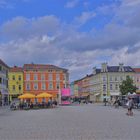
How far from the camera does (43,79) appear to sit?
414ft

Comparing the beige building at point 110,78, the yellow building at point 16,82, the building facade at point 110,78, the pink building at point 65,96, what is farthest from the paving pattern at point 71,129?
the beige building at point 110,78

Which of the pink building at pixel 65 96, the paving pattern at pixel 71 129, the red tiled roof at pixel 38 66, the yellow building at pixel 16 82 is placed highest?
the red tiled roof at pixel 38 66

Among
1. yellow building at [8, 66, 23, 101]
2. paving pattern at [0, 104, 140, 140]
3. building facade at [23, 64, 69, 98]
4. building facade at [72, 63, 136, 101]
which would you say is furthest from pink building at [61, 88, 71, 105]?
paving pattern at [0, 104, 140, 140]

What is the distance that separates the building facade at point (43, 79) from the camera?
126 metres

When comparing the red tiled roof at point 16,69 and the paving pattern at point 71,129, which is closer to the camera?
the paving pattern at point 71,129

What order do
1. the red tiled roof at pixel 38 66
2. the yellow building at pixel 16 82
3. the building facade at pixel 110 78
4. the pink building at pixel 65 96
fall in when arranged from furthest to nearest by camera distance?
the building facade at pixel 110 78 → the red tiled roof at pixel 38 66 → the yellow building at pixel 16 82 → the pink building at pixel 65 96

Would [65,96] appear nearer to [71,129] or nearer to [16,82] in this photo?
[16,82]

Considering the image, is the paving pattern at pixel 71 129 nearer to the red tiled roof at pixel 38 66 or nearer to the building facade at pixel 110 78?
the red tiled roof at pixel 38 66

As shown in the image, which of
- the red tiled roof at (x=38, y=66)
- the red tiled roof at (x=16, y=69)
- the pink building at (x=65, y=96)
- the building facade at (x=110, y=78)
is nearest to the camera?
the pink building at (x=65, y=96)

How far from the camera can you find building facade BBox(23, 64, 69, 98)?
4948 inches

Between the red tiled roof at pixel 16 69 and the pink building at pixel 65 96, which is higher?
the red tiled roof at pixel 16 69

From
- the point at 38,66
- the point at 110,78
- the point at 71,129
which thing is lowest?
the point at 71,129

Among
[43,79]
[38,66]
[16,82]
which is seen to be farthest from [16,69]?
[43,79]

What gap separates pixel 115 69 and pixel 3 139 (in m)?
129
